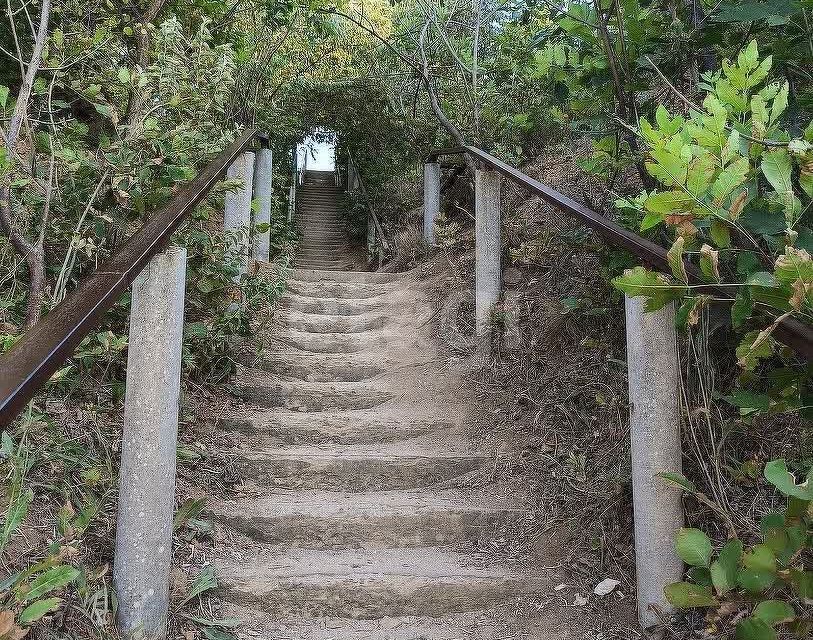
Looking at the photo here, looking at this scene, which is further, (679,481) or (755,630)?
(679,481)

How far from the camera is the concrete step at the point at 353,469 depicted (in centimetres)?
264

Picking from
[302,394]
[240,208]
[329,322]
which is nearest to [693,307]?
[302,394]

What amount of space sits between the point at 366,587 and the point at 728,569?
1.08 meters

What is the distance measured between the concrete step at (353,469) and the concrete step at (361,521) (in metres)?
0.13

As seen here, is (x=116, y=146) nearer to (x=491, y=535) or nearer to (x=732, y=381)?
(x=491, y=535)

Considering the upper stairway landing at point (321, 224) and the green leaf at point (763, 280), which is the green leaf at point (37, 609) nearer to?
the green leaf at point (763, 280)

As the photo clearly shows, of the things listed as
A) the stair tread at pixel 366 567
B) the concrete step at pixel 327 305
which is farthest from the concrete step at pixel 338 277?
the stair tread at pixel 366 567

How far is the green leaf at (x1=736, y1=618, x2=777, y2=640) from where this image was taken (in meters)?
1.28

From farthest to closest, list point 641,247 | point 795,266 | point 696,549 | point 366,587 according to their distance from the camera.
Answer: point 366,587 < point 641,247 < point 696,549 < point 795,266

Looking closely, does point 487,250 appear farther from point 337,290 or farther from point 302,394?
point 337,290

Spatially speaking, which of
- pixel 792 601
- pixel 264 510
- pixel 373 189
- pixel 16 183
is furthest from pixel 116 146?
pixel 373 189

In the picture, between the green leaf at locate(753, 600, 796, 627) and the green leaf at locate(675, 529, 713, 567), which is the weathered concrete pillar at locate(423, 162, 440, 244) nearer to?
the green leaf at locate(675, 529, 713, 567)

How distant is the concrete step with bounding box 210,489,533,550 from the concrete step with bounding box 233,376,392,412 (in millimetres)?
771

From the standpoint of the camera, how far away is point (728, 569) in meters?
1.40
